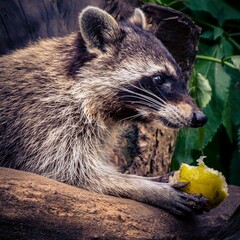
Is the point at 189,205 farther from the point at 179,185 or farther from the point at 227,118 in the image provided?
the point at 227,118

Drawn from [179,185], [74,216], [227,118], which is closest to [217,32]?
[227,118]

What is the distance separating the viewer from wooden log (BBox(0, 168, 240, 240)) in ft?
10.6

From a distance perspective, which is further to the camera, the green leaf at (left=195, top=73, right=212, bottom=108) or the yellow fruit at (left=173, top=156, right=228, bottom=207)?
the green leaf at (left=195, top=73, right=212, bottom=108)

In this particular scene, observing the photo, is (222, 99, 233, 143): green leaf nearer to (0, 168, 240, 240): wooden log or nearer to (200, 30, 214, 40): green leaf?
(200, 30, 214, 40): green leaf

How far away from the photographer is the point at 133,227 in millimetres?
3520

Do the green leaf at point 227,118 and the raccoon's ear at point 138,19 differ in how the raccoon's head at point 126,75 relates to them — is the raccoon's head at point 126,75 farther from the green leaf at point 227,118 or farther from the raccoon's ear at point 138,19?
the green leaf at point 227,118

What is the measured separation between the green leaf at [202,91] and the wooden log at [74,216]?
1.60m

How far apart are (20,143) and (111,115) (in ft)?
2.04

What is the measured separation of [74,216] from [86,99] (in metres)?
1.09

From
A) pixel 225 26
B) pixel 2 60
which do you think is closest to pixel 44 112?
pixel 2 60

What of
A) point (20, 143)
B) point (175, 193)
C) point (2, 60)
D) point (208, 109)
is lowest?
point (208, 109)

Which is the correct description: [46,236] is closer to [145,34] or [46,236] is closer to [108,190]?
[108,190]

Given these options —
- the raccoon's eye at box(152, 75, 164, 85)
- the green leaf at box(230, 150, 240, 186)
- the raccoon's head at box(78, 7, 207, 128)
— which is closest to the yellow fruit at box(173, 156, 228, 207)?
the raccoon's head at box(78, 7, 207, 128)

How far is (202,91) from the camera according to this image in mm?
5293
